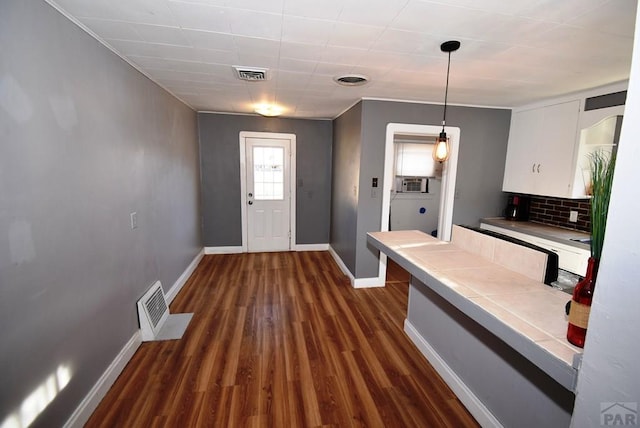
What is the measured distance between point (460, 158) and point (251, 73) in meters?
2.73

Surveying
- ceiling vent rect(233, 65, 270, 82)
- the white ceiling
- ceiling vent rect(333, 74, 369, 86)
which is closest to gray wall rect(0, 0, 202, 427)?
the white ceiling

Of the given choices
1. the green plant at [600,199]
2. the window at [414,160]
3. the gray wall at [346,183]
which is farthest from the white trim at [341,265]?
the green plant at [600,199]

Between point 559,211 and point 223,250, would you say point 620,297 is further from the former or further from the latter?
point 223,250

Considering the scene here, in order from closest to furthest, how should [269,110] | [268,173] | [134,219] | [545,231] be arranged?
1. [134,219]
2. [545,231]
3. [269,110]
4. [268,173]

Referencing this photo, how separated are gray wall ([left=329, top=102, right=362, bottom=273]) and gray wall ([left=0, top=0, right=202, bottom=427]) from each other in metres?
2.27

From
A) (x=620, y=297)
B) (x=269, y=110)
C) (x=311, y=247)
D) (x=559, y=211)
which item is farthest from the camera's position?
(x=311, y=247)

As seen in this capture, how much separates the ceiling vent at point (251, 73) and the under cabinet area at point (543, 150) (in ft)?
10.4

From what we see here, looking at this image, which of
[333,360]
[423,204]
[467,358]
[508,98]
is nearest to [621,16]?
[508,98]

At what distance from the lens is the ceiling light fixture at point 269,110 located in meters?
3.83

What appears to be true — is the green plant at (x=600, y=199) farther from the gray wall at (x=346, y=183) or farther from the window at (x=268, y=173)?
the window at (x=268, y=173)

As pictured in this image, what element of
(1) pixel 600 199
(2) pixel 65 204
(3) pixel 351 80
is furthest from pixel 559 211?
(2) pixel 65 204

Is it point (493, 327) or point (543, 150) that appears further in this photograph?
point (543, 150)

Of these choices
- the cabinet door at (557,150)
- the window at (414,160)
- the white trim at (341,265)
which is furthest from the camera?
the window at (414,160)

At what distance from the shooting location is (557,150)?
311 cm
